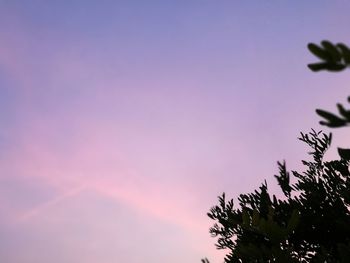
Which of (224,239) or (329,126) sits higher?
(224,239)

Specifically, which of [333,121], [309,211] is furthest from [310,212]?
[333,121]

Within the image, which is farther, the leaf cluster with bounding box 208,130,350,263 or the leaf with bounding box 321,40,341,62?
the leaf cluster with bounding box 208,130,350,263

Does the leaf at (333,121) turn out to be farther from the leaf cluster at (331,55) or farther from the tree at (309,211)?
the tree at (309,211)

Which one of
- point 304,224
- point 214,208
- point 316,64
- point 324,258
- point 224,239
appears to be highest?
point 214,208

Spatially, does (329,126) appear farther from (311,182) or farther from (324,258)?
(311,182)

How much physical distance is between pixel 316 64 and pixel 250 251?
2857 millimetres

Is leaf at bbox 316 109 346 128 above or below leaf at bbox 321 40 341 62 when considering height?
below

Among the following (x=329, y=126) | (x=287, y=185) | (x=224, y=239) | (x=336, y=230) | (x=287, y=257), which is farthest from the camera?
(x=224, y=239)

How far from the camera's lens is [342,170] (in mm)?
5305

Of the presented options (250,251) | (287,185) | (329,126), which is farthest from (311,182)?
(329,126)

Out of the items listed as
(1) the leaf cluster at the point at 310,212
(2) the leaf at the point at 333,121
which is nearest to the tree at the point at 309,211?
(1) the leaf cluster at the point at 310,212

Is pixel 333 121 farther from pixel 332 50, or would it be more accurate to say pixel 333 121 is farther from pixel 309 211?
pixel 309 211

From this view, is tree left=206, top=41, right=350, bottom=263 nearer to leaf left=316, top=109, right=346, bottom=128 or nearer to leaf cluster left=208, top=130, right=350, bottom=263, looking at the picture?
leaf cluster left=208, top=130, right=350, bottom=263

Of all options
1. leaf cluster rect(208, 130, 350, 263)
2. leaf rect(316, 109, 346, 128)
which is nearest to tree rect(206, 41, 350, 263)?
leaf cluster rect(208, 130, 350, 263)
